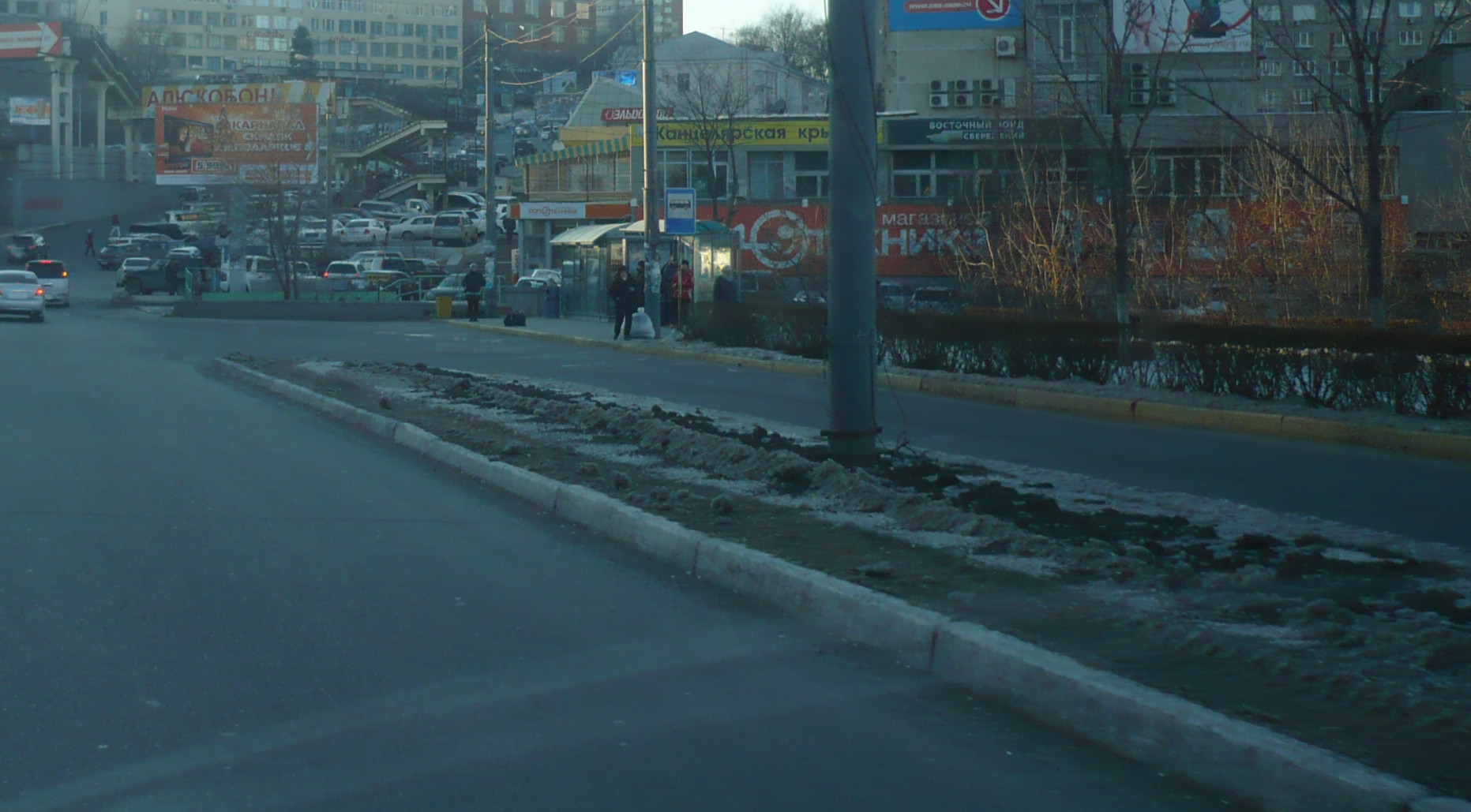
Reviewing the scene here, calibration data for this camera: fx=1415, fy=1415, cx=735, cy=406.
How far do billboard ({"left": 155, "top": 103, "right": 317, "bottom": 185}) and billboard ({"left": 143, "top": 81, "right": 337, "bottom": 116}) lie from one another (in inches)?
24.5

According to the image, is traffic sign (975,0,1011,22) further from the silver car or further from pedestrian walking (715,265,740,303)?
the silver car

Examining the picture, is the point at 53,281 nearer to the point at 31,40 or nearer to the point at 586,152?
the point at 586,152

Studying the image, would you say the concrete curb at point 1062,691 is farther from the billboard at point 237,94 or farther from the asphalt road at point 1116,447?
Result: the billboard at point 237,94

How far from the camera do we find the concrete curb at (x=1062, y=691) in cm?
396

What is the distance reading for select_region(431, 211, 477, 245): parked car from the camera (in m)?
80.9

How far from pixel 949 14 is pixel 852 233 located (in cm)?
5432

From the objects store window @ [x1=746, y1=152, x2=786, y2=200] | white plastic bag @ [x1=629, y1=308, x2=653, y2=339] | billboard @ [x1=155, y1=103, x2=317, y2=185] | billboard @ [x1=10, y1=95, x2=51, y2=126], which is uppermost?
billboard @ [x1=10, y1=95, x2=51, y2=126]

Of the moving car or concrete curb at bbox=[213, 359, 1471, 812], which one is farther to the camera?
the moving car

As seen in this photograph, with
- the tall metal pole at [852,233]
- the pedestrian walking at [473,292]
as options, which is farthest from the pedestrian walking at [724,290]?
the tall metal pole at [852,233]

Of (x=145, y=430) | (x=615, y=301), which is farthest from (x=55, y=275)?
(x=145, y=430)

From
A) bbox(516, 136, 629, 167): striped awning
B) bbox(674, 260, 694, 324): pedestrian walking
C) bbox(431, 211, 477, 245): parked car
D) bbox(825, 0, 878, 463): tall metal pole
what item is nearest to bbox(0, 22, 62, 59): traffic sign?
bbox(431, 211, 477, 245): parked car

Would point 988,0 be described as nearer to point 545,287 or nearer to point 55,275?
point 545,287

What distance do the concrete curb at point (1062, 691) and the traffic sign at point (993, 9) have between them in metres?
56.9

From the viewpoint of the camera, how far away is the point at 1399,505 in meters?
9.59
